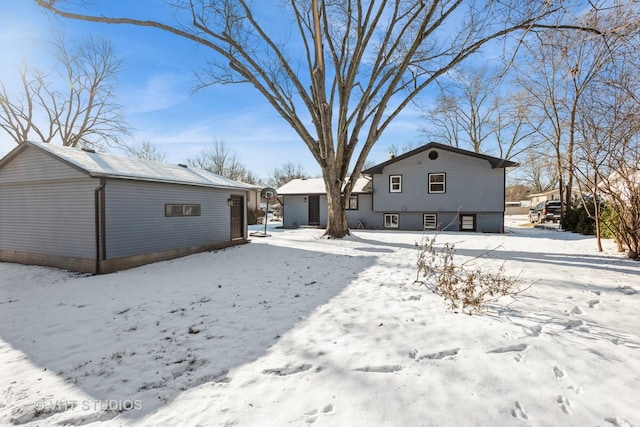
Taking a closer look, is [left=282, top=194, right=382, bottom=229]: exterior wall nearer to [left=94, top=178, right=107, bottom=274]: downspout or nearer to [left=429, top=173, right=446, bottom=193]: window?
Result: [left=429, top=173, right=446, bottom=193]: window

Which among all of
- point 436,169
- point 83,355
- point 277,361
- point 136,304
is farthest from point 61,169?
point 436,169

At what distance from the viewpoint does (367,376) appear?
2633 millimetres

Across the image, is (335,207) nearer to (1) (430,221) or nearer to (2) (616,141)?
(1) (430,221)

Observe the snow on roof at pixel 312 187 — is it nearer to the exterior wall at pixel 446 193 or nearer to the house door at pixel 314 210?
the house door at pixel 314 210

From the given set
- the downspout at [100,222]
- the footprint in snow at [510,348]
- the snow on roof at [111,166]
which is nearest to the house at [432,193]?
the snow on roof at [111,166]

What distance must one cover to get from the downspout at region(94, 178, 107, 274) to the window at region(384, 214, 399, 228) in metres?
15.1

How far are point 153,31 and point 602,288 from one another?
48.1 ft

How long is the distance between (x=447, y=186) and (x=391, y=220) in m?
3.93

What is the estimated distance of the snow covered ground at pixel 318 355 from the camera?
222 cm

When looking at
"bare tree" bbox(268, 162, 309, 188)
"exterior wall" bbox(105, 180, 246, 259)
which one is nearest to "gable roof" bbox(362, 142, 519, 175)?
"exterior wall" bbox(105, 180, 246, 259)

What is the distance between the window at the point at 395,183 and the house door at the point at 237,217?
380 inches

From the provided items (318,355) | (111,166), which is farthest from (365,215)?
(318,355)

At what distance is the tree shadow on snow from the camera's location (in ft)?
8.84

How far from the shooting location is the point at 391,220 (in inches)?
738
